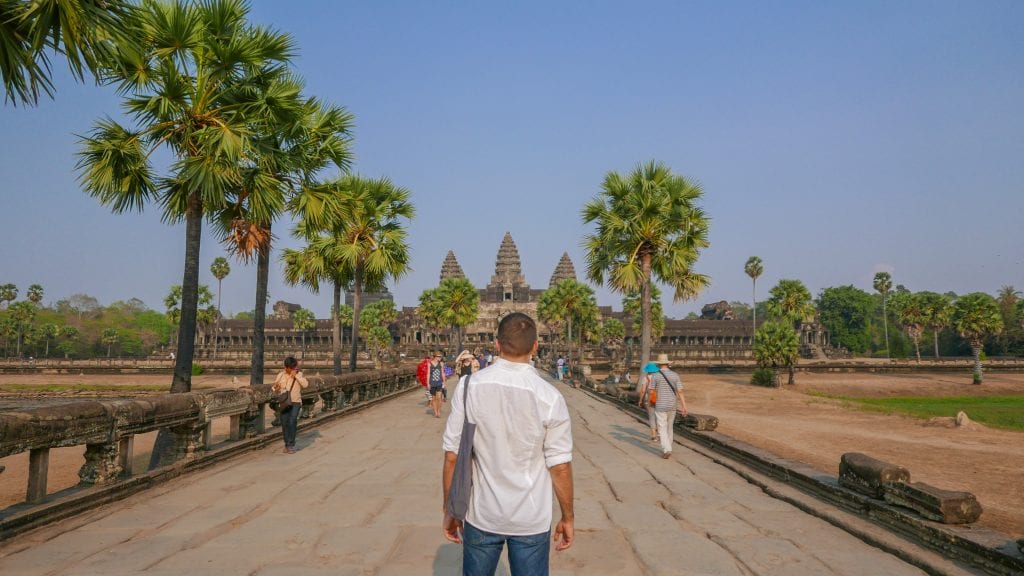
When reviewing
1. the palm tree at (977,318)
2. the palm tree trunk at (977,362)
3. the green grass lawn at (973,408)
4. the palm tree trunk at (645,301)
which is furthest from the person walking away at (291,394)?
the palm tree at (977,318)

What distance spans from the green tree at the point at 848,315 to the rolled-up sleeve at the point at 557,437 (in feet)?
404

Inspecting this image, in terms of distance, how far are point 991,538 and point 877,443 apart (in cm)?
1238

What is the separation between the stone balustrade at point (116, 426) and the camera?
5.69m

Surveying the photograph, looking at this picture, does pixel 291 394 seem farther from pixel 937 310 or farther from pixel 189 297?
pixel 937 310

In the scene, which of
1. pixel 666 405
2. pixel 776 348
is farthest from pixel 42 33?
pixel 776 348

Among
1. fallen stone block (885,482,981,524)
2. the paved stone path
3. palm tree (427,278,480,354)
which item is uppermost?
palm tree (427,278,480,354)

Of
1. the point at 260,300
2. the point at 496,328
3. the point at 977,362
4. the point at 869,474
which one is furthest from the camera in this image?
the point at 496,328

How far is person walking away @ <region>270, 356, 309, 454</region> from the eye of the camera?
34.2 feet

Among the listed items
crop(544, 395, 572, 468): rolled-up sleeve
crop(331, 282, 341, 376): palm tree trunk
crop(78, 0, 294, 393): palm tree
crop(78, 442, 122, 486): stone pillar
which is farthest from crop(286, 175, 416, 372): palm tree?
crop(544, 395, 572, 468): rolled-up sleeve

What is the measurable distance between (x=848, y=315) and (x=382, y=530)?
128 meters

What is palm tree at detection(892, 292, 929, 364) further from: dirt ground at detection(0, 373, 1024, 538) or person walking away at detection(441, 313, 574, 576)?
person walking away at detection(441, 313, 574, 576)

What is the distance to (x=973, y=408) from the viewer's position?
33500mm

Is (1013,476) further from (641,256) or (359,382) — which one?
(359,382)

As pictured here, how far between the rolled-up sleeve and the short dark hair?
1.00 ft
